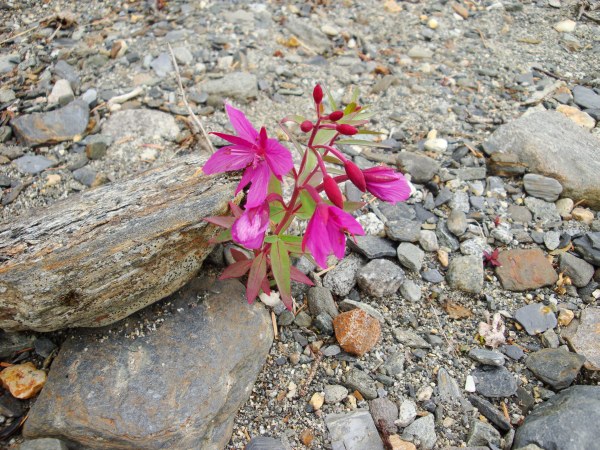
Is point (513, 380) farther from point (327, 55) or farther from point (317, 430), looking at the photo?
point (327, 55)

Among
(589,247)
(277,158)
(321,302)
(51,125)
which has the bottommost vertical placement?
(321,302)

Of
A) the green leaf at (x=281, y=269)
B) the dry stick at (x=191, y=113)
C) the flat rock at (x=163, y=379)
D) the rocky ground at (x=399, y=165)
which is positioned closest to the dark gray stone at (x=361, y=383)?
the rocky ground at (x=399, y=165)

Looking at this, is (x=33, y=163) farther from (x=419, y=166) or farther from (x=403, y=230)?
(x=419, y=166)

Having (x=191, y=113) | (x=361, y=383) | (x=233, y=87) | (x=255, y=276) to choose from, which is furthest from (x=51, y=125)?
(x=361, y=383)

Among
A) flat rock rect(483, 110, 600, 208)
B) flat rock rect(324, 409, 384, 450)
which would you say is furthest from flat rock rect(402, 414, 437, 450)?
flat rock rect(483, 110, 600, 208)

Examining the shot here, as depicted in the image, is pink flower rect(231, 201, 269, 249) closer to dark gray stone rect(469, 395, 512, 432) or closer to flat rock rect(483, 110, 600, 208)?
dark gray stone rect(469, 395, 512, 432)

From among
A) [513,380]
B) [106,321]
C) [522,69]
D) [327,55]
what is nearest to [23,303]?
[106,321]
